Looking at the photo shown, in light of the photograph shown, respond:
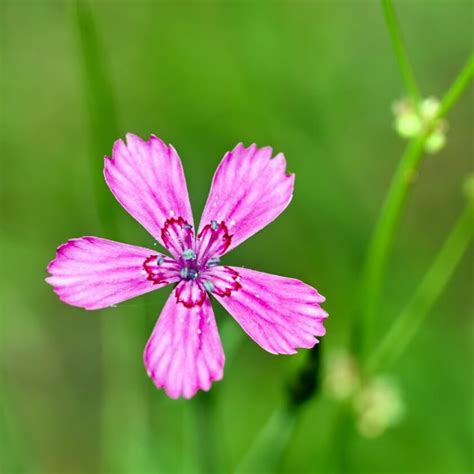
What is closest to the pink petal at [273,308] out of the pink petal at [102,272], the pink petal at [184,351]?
the pink petal at [184,351]

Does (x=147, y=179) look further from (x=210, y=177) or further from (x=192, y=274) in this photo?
(x=210, y=177)

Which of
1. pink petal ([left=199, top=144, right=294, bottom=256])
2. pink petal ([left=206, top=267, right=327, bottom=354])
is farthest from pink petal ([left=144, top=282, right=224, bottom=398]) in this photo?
pink petal ([left=199, top=144, right=294, bottom=256])

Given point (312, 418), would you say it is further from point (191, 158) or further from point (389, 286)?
point (191, 158)

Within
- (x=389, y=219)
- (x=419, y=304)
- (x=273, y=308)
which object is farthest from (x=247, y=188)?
(x=419, y=304)

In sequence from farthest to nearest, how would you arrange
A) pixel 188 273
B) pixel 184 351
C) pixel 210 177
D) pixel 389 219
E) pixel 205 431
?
pixel 210 177 → pixel 205 431 → pixel 389 219 → pixel 188 273 → pixel 184 351

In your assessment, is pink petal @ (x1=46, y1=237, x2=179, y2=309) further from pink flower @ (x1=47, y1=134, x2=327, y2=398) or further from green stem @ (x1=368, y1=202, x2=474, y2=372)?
green stem @ (x1=368, y1=202, x2=474, y2=372)

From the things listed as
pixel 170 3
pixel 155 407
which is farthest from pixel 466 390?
pixel 170 3

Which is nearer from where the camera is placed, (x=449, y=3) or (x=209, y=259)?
(x=209, y=259)

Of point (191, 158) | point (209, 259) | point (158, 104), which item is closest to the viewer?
point (209, 259)

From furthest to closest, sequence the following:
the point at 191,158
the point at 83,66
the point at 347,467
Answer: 1. the point at 191,158
2. the point at 347,467
3. the point at 83,66
